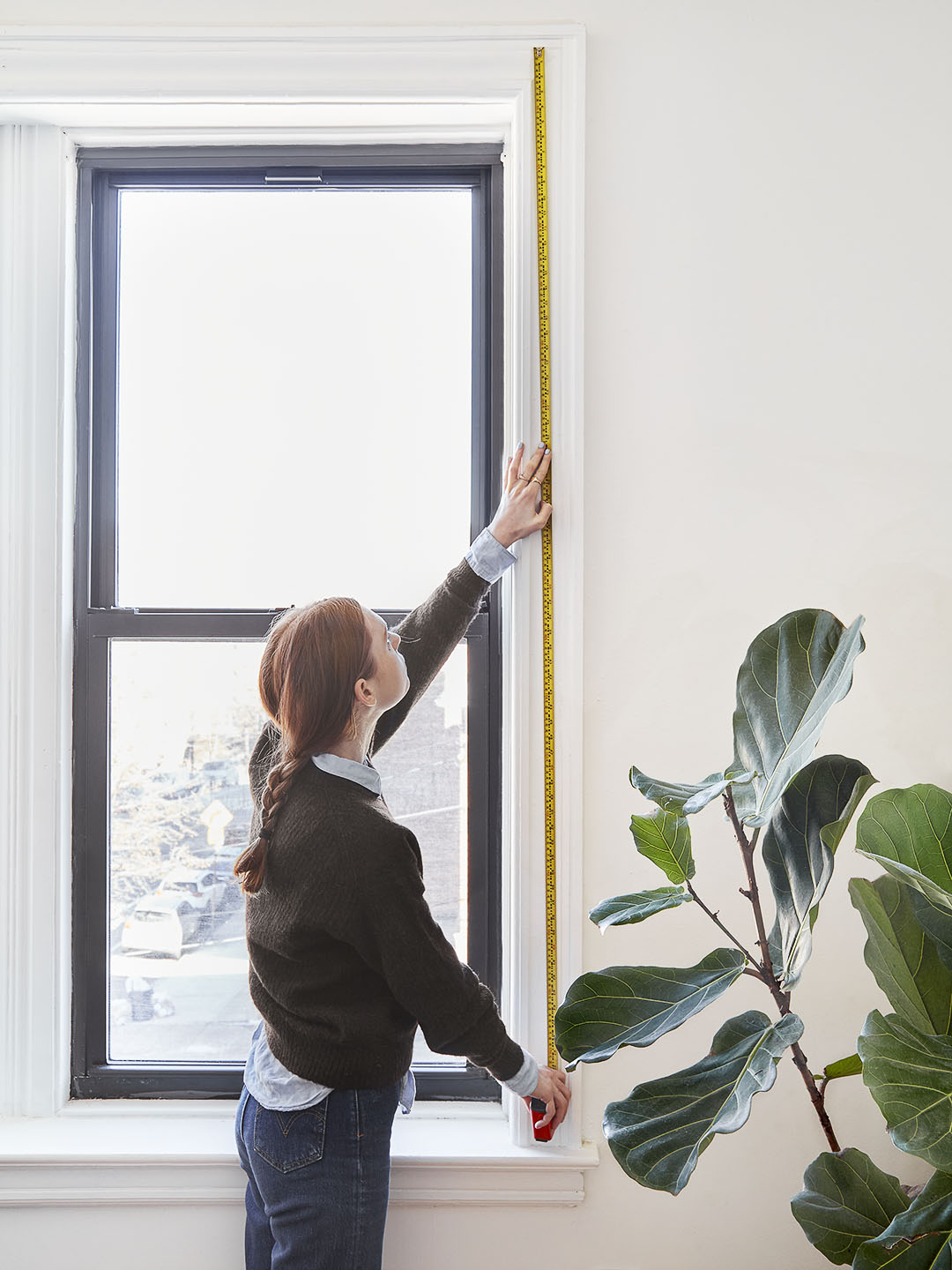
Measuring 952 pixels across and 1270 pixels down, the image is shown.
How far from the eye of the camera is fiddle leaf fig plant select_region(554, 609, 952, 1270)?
844 mm

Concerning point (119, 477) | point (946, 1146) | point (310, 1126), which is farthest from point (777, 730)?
point (119, 477)

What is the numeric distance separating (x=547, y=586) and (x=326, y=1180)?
1.00m

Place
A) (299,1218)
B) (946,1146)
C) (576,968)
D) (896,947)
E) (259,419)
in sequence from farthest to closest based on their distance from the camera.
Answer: (259,419) → (576,968) → (299,1218) → (896,947) → (946,1146)

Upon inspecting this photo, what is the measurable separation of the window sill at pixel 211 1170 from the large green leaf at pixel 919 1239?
678mm

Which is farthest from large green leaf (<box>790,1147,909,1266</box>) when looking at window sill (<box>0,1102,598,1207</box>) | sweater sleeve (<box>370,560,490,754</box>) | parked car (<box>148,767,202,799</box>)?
parked car (<box>148,767,202,799</box>)

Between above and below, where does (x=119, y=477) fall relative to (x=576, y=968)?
above

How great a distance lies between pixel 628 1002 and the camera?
3.47 ft

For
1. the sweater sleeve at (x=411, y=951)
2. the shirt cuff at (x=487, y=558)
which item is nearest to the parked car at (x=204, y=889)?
the sweater sleeve at (x=411, y=951)

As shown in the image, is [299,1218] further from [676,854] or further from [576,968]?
[676,854]

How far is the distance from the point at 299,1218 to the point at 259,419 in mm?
1381

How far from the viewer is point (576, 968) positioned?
1538 millimetres

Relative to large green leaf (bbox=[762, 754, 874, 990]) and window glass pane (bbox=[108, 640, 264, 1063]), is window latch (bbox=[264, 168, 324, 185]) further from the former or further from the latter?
large green leaf (bbox=[762, 754, 874, 990])

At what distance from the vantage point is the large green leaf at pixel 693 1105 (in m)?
0.88

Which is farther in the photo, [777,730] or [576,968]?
[576,968]
